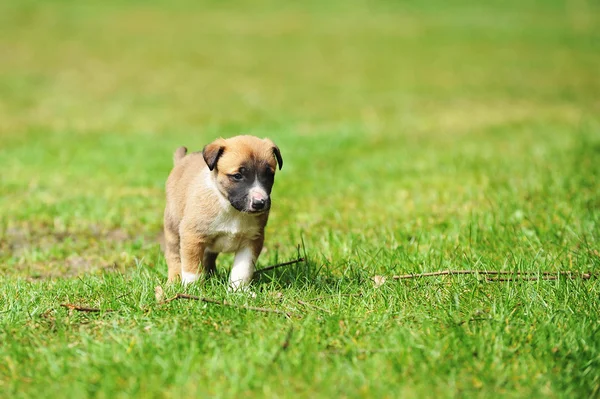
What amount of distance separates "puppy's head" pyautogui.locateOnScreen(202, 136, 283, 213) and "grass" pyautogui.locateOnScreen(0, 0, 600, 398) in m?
0.61

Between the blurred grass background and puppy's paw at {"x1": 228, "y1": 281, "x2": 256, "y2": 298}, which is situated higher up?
the blurred grass background

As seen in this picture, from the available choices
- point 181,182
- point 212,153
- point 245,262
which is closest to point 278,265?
point 245,262

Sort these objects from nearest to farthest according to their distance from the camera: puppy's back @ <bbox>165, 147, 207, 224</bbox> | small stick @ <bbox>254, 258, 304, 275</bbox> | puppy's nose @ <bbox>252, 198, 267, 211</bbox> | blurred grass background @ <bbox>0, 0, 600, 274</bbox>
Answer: puppy's nose @ <bbox>252, 198, 267, 211</bbox> → puppy's back @ <bbox>165, 147, 207, 224</bbox> → small stick @ <bbox>254, 258, 304, 275</bbox> → blurred grass background @ <bbox>0, 0, 600, 274</bbox>

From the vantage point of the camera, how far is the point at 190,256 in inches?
191

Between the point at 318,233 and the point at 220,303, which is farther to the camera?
the point at 318,233

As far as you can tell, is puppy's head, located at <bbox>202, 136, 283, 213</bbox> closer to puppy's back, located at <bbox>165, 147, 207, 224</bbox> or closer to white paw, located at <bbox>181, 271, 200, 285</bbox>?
puppy's back, located at <bbox>165, 147, 207, 224</bbox>

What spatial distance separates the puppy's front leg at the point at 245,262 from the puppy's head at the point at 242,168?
1.46 ft

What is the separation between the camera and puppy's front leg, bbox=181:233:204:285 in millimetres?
4840

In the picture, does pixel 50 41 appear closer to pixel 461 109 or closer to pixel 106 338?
pixel 461 109

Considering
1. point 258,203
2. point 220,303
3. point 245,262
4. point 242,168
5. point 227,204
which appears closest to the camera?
point 220,303

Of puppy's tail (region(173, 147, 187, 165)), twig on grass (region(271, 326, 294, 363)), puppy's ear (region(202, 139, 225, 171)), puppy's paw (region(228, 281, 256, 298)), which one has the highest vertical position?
puppy's ear (region(202, 139, 225, 171))

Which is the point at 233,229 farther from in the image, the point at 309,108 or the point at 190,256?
the point at 309,108

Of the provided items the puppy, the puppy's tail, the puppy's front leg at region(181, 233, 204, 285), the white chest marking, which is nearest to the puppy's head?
the puppy

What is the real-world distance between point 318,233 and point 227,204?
2.03m
